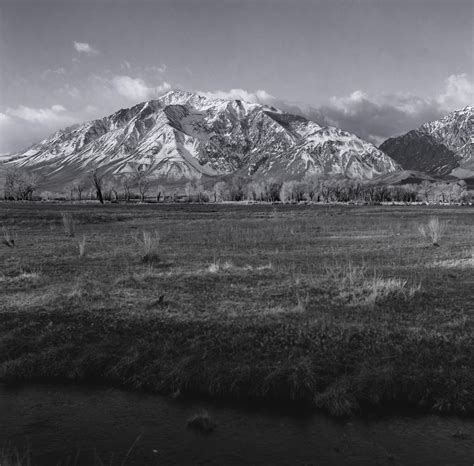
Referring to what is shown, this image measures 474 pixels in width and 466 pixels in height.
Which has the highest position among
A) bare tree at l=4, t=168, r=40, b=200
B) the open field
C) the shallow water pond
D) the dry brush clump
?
bare tree at l=4, t=168, r=40, b=200

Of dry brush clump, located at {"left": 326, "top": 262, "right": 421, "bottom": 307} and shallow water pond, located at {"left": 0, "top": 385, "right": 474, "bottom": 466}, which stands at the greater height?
dry brush clump, located at {"left": 326, "top": 262, "right": 421, "bottom": 307}

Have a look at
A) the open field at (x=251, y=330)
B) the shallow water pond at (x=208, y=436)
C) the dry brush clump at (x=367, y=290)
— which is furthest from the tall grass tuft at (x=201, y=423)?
the dry brush clump at (x=367, y=290)

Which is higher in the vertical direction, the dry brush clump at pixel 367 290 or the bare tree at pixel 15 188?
the bare tree at pixel 15 188

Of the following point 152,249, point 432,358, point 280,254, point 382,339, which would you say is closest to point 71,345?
point 382,339

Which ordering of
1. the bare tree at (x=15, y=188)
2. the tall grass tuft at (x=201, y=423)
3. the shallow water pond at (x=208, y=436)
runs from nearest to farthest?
the shallow water pond at (x=208, y=436), the tall grass tuft at (x=201, y=423), the bare tree at (x=15, y=188)

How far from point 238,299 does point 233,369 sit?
6.50 metres

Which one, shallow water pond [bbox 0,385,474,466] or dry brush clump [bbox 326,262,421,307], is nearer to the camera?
shallow water pond [bbox 0,385,474,466]

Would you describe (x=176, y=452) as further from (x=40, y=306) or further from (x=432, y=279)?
(x=432, y=279)

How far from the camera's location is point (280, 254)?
1292 inches

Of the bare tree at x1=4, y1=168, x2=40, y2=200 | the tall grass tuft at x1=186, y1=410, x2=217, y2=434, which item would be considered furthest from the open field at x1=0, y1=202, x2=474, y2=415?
the bare tree at x1=4, y1=168, x2=40, y2=200

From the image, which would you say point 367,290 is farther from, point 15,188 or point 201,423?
point 15,188

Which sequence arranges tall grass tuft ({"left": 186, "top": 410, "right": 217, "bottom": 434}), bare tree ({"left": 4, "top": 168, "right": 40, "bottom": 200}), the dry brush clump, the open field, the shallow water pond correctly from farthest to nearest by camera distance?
bare tree ({"left": 4, "top": 168, "right": 40, "bottom": 200}) < the dry brush clump < the open field < tall grass tuft ({"left": 186, "top": 410, "right": 217, "bottom": 434}) < the shallow water pond

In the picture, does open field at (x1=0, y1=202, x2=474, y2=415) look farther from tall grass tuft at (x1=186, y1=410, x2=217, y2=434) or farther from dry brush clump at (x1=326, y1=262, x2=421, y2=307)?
tall grass tuft at (x1=186, y1=410, x2=217, y2=434)

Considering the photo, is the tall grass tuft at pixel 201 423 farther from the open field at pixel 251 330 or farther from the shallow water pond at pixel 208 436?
the open field at pixel 251 330
